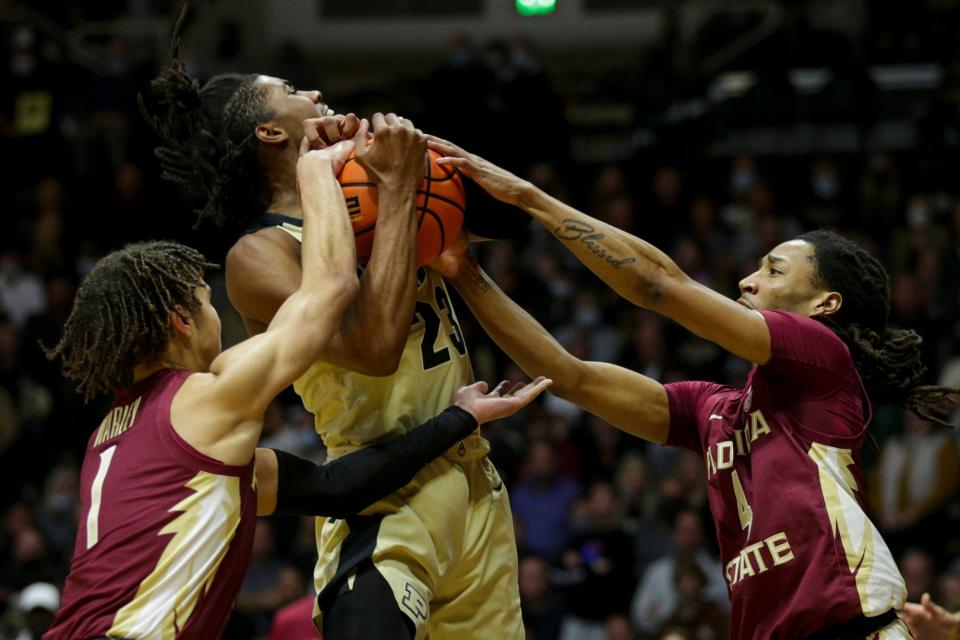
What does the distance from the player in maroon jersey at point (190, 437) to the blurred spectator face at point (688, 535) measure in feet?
17.4

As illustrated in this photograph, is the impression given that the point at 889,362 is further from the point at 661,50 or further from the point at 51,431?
the point at 661,50

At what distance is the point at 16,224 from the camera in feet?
42.8

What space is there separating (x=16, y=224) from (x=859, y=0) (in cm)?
1024

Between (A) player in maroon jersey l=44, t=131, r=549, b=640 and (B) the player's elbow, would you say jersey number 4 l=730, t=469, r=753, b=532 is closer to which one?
(B) the player's elbow

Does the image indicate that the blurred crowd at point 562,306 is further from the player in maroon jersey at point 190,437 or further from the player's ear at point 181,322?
the player's ear at point 181,322

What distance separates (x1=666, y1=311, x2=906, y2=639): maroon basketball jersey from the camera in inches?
159

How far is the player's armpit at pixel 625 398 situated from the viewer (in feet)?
15.8

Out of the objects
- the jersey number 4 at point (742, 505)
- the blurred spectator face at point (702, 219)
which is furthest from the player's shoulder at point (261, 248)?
the blurred spectator face at point (702, 219)

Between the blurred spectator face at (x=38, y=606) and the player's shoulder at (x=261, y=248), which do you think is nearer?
the player's shoulder at (x=261, y=248)

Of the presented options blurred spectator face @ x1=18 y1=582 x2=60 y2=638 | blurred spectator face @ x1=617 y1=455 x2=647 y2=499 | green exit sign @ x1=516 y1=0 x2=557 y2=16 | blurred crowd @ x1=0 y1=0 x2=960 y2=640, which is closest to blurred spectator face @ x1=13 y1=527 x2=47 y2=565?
blurred crowd @ x1=0 y1=0 x2=960 y2=640

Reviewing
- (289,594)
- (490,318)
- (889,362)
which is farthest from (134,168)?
(889,362)

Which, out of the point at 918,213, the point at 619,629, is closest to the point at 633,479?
the point at 619,629

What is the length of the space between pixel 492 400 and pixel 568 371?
67cm

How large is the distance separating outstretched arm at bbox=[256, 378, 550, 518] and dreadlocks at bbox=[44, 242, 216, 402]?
0.47 m
